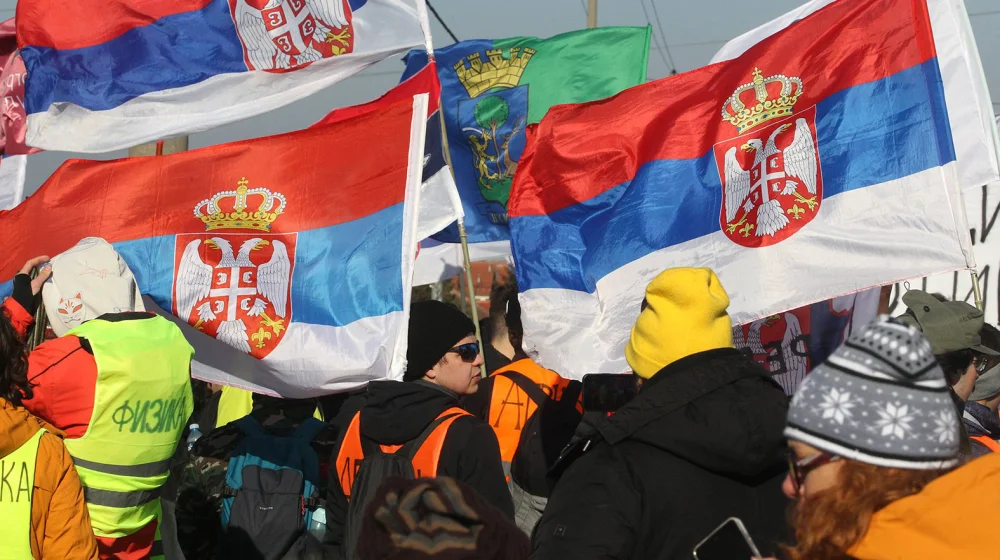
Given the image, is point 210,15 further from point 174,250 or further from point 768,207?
point 768,207

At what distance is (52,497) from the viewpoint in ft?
9.73

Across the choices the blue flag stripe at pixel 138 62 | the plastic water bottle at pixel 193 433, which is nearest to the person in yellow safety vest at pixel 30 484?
the blue flag stripe at pixel 138 62

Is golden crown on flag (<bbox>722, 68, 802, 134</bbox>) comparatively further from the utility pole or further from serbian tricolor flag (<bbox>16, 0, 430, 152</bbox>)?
the utility pole

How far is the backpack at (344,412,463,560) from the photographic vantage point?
3.34 metres

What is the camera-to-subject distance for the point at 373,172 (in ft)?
16.8

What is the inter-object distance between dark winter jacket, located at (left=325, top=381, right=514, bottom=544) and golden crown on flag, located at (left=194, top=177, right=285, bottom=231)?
1.90m

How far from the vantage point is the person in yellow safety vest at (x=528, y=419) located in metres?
4.09

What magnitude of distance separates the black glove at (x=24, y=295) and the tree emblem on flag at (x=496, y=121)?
4.07 m

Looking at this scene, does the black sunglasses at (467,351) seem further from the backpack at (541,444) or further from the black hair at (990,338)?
the black hair at (990,338)

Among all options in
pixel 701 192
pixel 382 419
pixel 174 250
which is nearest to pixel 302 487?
pixel 174 250

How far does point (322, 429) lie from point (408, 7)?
2381mm

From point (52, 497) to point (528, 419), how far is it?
1982 millimetres

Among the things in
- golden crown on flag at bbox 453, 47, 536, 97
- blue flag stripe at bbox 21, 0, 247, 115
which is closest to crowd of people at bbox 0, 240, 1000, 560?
blue flag stripe at bbox 21, 0, 247, 115

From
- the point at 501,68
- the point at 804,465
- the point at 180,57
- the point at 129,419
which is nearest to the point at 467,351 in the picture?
the point at 129,419
